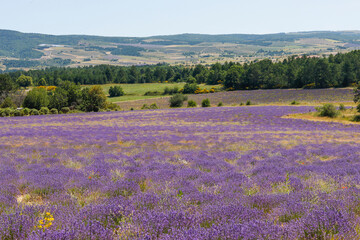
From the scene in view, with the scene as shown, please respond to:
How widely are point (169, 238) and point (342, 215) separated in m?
2.60

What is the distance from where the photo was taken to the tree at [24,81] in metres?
148

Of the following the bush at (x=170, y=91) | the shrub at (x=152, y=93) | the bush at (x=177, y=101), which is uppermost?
the bush at (x=177, y=101)

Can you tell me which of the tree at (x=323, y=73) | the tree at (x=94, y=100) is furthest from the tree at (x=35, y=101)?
the tree at (x=323, y=73)

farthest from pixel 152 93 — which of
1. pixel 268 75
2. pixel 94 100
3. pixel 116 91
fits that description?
pixel 94 100

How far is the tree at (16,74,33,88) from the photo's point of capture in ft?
486

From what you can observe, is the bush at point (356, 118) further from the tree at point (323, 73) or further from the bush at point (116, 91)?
the bush at point (116, 91)

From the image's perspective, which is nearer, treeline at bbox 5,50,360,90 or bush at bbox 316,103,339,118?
bush at bbox 316,103,339,118

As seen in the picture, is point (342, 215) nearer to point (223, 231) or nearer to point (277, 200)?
point (277, 200)

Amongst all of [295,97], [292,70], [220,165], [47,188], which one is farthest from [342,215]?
[292,70]

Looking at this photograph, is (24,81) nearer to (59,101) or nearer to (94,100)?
(59,101)

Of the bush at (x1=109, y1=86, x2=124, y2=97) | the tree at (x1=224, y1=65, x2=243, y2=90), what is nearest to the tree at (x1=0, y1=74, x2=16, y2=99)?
the bush at (x1=109, y1=86, x2=124, y2=97)

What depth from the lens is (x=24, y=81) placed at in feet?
493

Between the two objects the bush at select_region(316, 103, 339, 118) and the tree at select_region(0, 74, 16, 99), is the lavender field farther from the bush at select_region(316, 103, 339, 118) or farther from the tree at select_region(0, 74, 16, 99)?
the tree at select_region(0, 74, 16, 99)

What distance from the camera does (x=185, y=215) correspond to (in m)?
4.03
